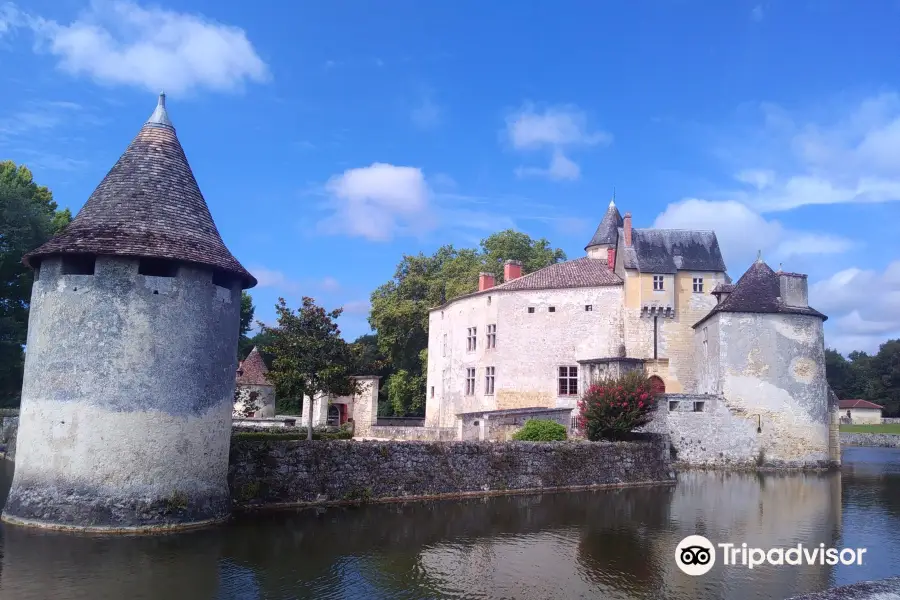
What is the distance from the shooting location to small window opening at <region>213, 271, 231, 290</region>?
14.3 m

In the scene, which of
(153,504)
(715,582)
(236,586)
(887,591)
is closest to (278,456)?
(153,504)

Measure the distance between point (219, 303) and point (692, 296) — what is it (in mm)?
27737

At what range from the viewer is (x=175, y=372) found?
13266mm

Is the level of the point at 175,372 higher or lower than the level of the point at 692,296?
lower

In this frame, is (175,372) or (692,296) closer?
(175,372)

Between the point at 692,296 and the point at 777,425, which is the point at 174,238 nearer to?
the point at 777,425

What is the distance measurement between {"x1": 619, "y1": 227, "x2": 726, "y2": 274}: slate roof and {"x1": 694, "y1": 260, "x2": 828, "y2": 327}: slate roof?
370cm

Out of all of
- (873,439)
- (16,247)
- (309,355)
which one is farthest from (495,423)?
(873,439)

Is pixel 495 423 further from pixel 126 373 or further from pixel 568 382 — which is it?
pixel 126 373

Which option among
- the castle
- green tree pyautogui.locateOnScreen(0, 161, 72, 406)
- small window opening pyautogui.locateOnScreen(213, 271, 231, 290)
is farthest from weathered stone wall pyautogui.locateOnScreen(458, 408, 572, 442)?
green tree pyautogui.locateOnScreen(0, 161, 72, 406)

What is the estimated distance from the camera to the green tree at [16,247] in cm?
3297

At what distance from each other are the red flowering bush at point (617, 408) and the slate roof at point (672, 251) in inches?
475

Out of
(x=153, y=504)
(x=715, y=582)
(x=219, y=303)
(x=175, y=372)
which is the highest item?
(x=219, y=303)

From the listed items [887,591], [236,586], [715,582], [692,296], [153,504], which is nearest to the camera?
[887,591]
